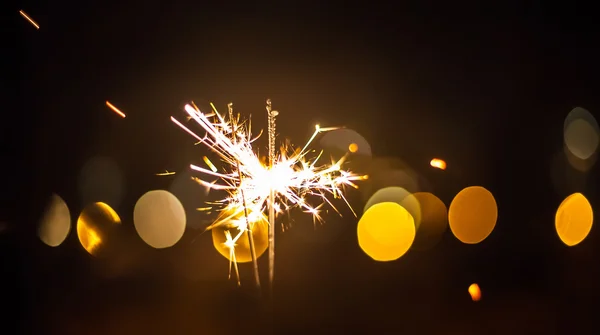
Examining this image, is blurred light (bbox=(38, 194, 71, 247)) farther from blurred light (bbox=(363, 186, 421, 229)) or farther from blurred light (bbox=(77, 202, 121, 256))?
blurred light (bbox=(363, 186, 421, 229))

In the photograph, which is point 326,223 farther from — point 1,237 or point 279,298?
point 1,237

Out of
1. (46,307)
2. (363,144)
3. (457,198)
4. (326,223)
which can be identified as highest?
(363,144)

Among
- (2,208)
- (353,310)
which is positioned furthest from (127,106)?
(353,310)

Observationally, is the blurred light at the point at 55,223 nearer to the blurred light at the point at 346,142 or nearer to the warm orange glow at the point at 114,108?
the warm orange glow at the point at 114,108

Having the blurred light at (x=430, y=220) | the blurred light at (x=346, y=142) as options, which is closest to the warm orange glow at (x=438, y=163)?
the blurred light at (x=430, y=220)

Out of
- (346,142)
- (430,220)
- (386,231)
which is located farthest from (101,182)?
(430,220)

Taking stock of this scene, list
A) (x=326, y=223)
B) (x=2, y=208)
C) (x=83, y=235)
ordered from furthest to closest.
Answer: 1. (x=83, y=235)
2. (x=326, y=223)
3. (x=2, y=208)

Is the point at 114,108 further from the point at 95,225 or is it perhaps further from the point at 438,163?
the point at 438,163
